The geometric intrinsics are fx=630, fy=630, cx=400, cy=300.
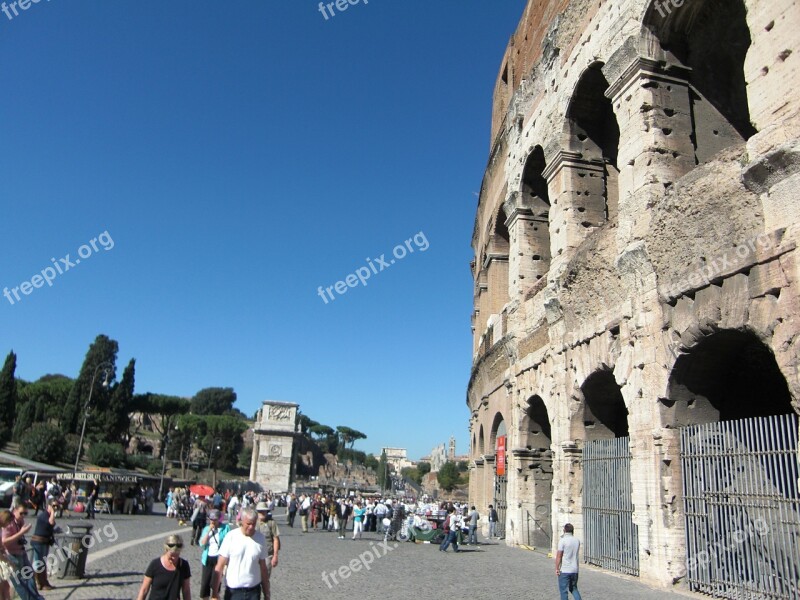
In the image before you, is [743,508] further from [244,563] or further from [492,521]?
[492,521]

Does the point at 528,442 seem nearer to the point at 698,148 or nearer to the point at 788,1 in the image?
the point at 698,148

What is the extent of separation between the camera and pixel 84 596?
7359 millimetres

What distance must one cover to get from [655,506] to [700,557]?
2.76 feet

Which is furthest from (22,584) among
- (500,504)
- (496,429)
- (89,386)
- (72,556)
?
(89,386)

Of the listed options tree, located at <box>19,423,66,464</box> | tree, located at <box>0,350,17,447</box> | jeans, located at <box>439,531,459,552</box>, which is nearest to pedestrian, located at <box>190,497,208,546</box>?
jeans, located at <box>439,531,459,552</box>

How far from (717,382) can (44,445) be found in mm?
42885

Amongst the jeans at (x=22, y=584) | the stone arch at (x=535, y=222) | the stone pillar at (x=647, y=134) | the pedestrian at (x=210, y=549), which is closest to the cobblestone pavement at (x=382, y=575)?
the pedestrian at (x=210, y=549)

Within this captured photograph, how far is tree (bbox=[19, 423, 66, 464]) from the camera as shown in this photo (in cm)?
4044

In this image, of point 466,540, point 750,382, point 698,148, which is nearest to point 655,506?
point 750,382

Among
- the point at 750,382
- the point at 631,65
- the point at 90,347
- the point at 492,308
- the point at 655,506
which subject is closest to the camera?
the point at 655,506

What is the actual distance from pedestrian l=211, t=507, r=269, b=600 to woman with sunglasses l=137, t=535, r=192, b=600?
274mm

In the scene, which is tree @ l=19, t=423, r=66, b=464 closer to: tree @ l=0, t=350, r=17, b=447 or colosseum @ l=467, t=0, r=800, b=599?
tree @ l=0, t=350, r=17, b=447

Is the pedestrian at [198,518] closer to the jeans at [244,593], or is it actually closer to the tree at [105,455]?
the jeans at [244,593]

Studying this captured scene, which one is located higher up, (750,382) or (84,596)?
(750,382)
